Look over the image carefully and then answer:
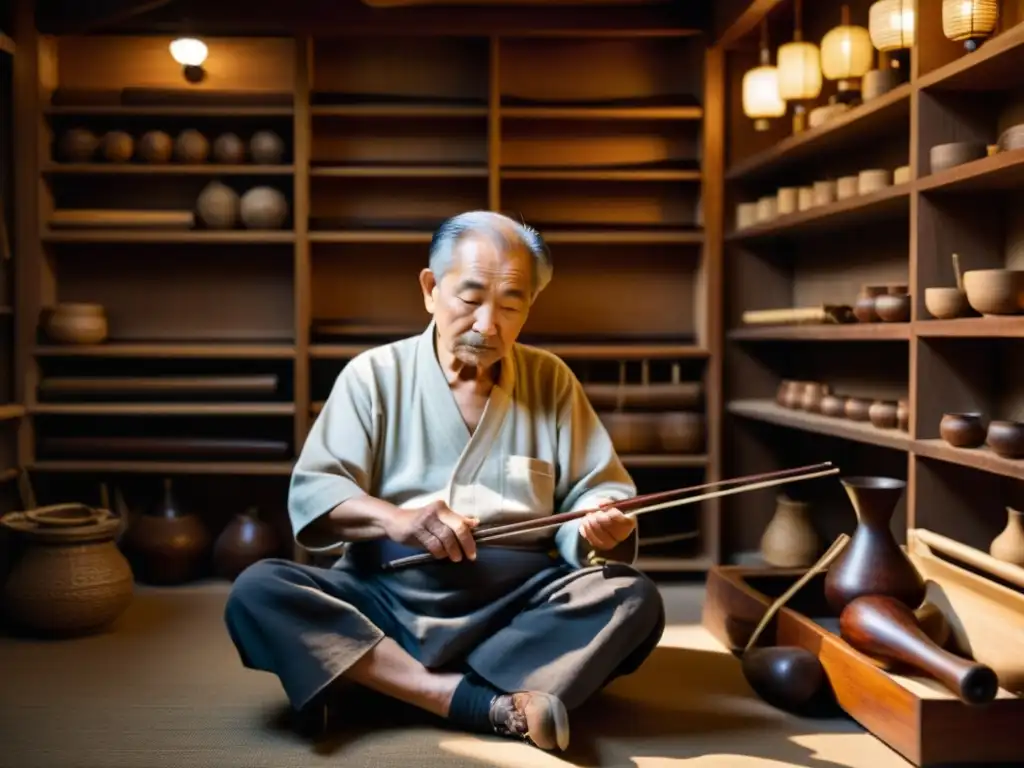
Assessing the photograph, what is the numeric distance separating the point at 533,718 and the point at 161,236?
10.2ft

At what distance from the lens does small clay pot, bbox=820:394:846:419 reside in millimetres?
4238

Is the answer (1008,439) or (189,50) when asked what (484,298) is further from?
(189,50)

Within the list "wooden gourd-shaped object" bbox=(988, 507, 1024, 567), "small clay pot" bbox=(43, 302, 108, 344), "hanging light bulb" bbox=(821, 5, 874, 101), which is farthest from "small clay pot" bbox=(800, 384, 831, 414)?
"small clay pot" bbox=(43, 302, 108, 344)

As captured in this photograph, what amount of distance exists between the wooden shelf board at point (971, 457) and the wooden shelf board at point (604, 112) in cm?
223

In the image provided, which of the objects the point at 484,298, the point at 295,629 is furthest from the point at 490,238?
the point at 295,629

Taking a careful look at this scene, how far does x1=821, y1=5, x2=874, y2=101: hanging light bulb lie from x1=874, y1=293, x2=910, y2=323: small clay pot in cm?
92

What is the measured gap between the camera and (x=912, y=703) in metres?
2.63

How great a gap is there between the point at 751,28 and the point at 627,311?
1409 millimetres

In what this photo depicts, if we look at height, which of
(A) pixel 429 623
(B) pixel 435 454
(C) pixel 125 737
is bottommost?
(C) pixel 125 737

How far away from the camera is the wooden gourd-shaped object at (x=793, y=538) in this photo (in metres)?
4.69

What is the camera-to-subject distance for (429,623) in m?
3.01

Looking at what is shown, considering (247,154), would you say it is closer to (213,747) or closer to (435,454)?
(435,454)

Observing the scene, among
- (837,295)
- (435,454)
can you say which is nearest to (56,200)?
(435,454)

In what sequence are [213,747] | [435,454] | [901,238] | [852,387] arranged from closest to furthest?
1. [213,747]
2. [435,454]
3. [901,238]
4. [852,387]
